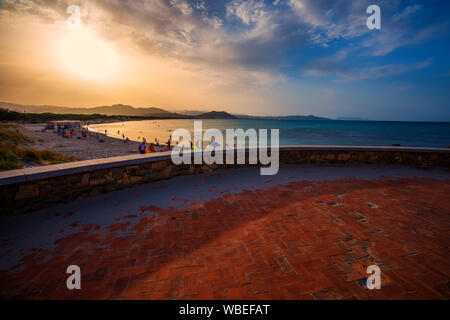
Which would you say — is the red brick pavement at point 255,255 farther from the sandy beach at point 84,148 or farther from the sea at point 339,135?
the sea at point 339,135

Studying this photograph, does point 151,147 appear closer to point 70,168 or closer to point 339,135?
point 70,168

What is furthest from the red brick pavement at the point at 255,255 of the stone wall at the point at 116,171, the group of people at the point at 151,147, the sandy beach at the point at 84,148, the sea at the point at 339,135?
the sea at the point at 339,135

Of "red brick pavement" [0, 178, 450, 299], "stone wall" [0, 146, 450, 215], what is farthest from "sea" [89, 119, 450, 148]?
"red brick pavement" [0, 178, 450, 299]

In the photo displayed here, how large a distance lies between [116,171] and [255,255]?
10.6 feet

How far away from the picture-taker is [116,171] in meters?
3.95

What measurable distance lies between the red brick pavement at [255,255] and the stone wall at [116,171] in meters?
1.09

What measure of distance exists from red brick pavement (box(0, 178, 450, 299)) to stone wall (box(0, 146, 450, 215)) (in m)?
1.09

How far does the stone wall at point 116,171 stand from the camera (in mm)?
2863

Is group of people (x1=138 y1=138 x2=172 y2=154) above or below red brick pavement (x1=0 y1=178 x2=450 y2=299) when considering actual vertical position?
above

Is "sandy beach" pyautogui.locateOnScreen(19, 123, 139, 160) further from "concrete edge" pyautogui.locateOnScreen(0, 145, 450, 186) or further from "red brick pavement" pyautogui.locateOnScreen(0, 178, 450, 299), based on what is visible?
"red brick pavement" pyautogui.locateOnScreen(0, 178, 450, 299)

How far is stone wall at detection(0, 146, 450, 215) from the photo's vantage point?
9.39 ft

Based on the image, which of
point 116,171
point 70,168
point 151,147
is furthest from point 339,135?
point 70,168

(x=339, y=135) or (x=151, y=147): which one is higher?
(x=339, y=135)
